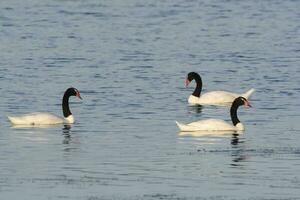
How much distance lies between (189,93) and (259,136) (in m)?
9.14

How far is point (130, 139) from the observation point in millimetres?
24156

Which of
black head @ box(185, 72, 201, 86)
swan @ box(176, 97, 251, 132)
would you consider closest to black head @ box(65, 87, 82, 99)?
swan @ box(176, 97, 251, 132)

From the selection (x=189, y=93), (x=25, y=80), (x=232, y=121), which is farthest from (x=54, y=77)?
(x=232, y=121)

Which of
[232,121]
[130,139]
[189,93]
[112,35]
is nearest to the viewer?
[130,139]

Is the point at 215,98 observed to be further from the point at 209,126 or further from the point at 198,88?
the point at 209,126

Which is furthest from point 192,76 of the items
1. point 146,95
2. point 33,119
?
point 33,119

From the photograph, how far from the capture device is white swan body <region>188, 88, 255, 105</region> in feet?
102

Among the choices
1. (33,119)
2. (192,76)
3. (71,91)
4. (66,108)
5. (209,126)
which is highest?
(192,76)

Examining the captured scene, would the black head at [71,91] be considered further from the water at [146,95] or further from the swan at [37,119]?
the swan at [37,119]

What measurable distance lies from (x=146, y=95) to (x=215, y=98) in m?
1.71

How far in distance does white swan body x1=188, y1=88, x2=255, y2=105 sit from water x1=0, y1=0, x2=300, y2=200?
0.80 ft

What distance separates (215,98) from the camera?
103 feet

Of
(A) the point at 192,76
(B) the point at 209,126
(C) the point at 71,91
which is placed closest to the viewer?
(B) the point at 209,126

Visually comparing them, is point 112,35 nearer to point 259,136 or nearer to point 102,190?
point 259,136
